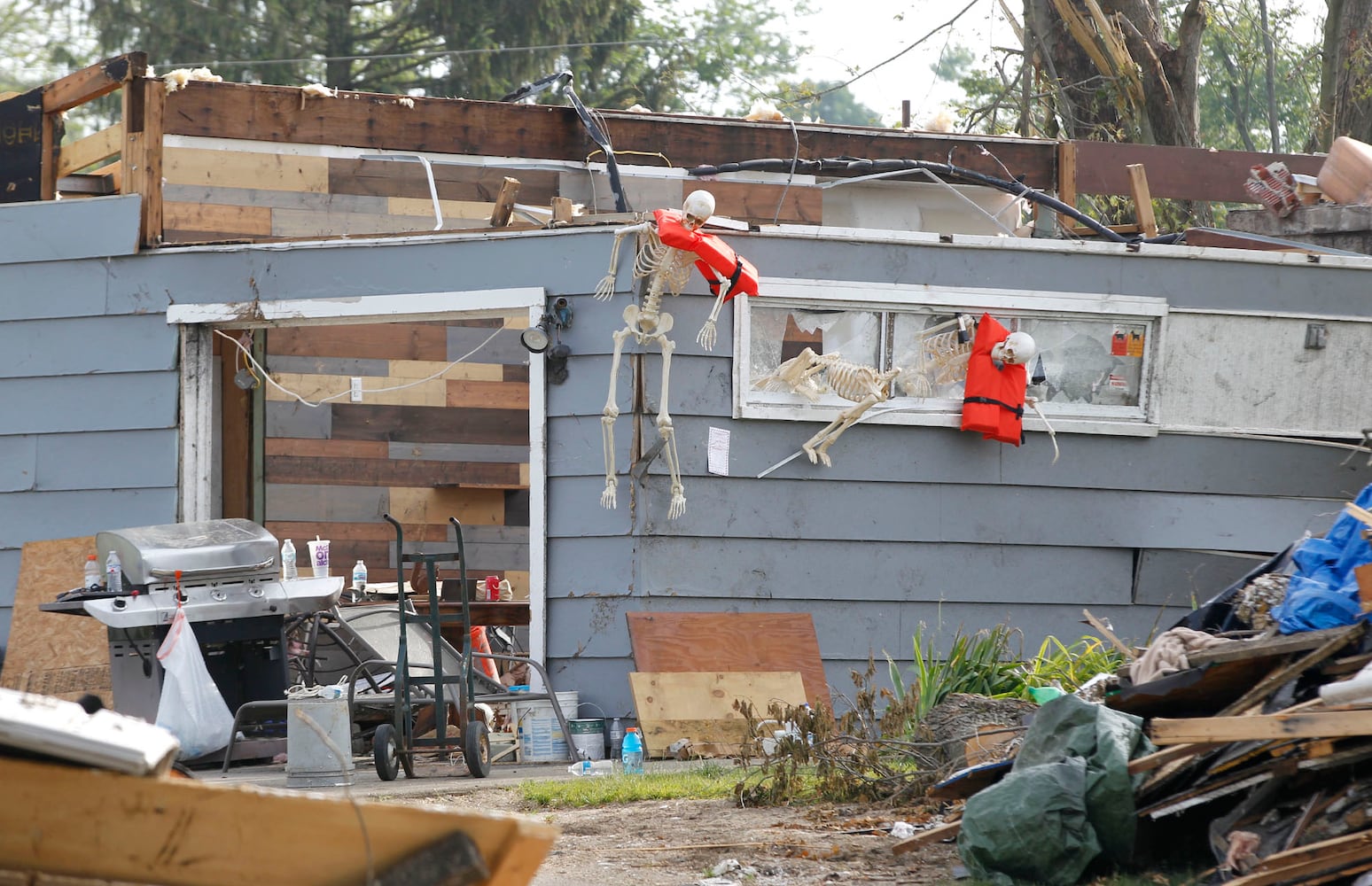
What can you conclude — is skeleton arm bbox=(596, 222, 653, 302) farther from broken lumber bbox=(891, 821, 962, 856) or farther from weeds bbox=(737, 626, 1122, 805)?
broken lumber bbox=(891, 821, 962, 856)

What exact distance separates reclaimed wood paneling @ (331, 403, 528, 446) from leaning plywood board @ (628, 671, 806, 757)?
5.16 meters

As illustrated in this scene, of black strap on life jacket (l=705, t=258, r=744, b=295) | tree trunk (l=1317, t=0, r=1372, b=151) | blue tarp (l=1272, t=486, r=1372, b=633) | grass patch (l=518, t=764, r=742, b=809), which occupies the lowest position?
grass patch (l=518, t=764, r=742, b=809)

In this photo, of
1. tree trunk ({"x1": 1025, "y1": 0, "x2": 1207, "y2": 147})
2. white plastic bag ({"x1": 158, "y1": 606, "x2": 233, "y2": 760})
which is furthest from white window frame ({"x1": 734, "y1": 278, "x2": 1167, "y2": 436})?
tree trunk ({"x1": 1025, "y1": 0, "x2": 1207, "y2": 147})

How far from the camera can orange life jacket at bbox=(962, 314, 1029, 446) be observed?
8.91m

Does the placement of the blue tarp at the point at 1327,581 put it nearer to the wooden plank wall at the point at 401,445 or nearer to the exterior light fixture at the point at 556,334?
the exterior light fixture at the point at 556,334

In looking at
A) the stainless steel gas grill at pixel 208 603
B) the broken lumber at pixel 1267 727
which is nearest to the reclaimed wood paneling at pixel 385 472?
the stainless steel gas grill at pixel 208 603

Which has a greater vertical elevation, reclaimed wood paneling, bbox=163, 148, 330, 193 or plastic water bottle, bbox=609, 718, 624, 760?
reclaimed wood paneling, bbox=163, 148, 330, 193

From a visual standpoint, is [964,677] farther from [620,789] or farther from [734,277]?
[734,277]

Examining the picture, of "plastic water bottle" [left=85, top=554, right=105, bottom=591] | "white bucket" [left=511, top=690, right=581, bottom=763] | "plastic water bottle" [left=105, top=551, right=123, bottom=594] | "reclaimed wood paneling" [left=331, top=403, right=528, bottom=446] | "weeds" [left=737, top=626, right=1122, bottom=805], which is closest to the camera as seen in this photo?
"weeds" [left=737, top=626, right=1122, bottom=805]

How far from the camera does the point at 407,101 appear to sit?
10305 millimetres

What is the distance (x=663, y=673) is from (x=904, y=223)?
14.6ft

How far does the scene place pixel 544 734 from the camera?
8570 millimetres

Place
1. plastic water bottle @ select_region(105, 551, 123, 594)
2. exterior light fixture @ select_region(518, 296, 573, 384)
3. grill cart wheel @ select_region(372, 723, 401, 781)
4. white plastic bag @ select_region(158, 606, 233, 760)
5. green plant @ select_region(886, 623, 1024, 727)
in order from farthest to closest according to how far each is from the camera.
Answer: exterior light fixture @ select_region(518, 296, 573, 384) < plastic water bottle @ select_region(105, 551, 123, 594) < white plastic bag @ select_region(158, 606, 233, 760) < green plant @ select_region(886, 623, 1024, 727) < grill cart wheel @ select_region(372, 723, 401, 781)

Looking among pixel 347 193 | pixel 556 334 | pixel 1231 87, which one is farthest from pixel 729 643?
pixel 1231 87
